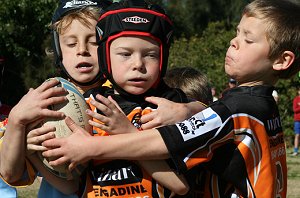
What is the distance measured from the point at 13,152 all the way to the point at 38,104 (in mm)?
332

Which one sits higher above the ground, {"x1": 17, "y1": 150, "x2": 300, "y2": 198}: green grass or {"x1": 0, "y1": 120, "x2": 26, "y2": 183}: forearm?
{"x1": 0, "y1": 120, "x2": 26, "y2": 183}: forearm

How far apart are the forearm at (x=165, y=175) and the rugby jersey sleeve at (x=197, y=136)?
0.21 feet

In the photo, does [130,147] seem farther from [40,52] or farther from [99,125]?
[40,52]

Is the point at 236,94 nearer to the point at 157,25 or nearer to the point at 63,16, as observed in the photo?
the point at 157,25

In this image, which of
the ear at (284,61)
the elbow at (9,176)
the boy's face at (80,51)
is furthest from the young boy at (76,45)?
the ear at (284,61)

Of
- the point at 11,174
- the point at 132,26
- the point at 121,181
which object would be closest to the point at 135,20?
the point at 132,26

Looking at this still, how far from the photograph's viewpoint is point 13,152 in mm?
3572

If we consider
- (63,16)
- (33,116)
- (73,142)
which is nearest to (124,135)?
(73,142)

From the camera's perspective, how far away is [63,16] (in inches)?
173

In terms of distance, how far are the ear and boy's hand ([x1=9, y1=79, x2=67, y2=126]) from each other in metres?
1.24

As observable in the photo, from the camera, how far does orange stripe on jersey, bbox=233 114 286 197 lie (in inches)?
138

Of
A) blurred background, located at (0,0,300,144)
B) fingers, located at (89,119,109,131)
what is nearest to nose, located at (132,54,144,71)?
fingers, located at (89,119,109,131)

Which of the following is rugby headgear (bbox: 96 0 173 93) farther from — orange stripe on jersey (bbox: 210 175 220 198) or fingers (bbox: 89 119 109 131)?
orange stripe on jersey (bbox: 210 175 220 198)

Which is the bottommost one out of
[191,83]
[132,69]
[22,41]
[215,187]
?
[22,41]
